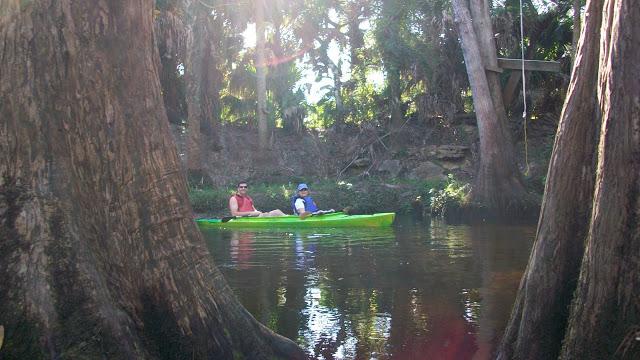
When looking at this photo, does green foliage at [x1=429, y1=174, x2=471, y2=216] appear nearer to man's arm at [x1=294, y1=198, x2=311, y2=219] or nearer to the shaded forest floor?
the shaded forest floor

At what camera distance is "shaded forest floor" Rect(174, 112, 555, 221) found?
2244cm

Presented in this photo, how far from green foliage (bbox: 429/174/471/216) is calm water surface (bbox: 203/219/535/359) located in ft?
13.7

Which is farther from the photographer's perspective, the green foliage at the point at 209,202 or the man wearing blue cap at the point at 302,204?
the green foliage at the point at 209,202

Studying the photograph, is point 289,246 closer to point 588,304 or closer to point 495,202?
point 495,202

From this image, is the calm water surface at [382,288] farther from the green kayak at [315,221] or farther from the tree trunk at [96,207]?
the tree trunk at [96,207]

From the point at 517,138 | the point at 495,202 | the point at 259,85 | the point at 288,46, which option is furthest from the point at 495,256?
the point at 288,46

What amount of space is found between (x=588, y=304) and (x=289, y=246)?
31.7ft

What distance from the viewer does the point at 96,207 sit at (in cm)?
425

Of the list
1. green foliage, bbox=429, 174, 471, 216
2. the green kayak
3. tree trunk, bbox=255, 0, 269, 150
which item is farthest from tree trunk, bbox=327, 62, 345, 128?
the green kayak

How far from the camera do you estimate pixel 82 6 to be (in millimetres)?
4328

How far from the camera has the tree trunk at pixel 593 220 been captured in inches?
150

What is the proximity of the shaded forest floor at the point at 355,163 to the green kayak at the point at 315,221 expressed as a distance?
452cm

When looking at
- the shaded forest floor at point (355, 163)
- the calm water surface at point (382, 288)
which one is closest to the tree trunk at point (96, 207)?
the calm water surface at point (382, 288)

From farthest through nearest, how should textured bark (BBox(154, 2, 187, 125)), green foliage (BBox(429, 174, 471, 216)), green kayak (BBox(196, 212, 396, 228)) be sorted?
1. textured bark (BBox(154, 2, 187, 125))
2. green foliage (BBox(429, 174, 471, 216))
3. green kayak (BBox(196, 212, 396, 228))
